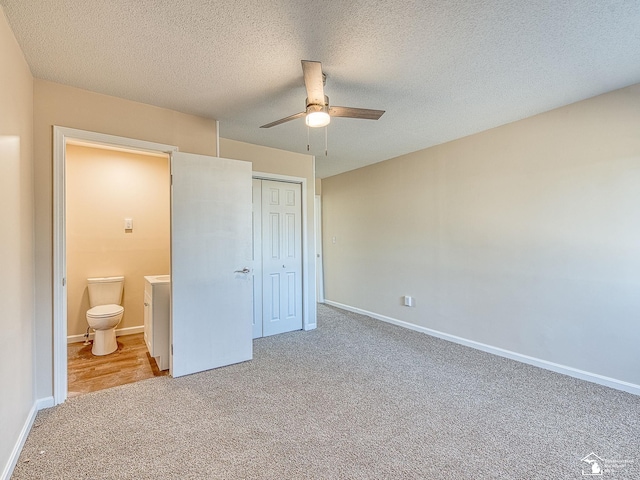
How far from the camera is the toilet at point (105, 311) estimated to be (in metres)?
3.21

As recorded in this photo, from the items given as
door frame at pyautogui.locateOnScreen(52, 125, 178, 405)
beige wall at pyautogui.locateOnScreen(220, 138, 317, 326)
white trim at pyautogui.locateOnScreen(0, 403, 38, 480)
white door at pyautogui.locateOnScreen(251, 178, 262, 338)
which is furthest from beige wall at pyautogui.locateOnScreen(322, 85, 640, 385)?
white trim at pyautogui.locateOnScreen(0, 403, 38, 480)

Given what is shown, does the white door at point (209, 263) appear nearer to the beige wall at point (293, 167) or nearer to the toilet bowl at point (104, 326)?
the beige wall at point (293, 167)

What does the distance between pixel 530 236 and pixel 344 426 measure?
2477 mm

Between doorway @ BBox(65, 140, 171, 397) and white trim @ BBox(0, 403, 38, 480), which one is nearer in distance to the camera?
white trim @ BBox(0, 403, 38, 480)

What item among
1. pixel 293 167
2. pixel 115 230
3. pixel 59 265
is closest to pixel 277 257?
pixel 293 167

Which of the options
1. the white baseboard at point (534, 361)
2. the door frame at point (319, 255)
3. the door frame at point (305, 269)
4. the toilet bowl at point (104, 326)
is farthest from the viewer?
the door frame at point (319, 255)

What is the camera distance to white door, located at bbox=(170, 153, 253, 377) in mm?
2717

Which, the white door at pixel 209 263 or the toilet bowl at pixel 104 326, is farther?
the toilet bowl at pixel 104 326

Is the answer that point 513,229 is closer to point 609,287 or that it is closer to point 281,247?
point 609,287

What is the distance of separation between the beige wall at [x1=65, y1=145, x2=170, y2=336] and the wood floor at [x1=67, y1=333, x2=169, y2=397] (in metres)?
0.61

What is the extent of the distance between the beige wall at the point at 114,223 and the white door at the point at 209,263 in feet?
5.75

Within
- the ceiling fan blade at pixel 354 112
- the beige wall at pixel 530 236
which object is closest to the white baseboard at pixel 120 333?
the beige wall at pixel 530 236

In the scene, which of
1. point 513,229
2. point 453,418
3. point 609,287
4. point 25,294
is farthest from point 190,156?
point 609,287

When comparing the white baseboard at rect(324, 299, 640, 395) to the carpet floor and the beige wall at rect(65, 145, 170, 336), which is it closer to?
the carpet floor
